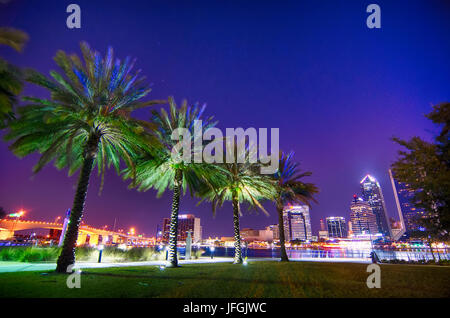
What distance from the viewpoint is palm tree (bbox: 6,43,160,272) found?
33.0 ft

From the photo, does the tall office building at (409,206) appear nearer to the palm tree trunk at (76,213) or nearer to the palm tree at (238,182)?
the palm tree at (238,182)

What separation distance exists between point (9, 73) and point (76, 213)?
6.60m

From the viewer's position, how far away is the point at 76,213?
33.6ft

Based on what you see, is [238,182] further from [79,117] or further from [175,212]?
[79,117]

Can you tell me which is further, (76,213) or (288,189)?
(288,189)

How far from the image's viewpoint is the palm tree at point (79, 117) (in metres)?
10.1

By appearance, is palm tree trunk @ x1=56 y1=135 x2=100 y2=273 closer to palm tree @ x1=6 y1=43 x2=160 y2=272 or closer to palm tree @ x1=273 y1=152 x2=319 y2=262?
palm tree @ x1=6 y1=43 x2=160 y2=272

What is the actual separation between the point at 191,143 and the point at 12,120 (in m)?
9.76

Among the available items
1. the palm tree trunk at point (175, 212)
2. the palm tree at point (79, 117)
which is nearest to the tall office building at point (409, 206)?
the palm tree trunk at point (175, 212)

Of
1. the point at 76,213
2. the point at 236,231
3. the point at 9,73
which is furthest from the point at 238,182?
the point at 9,73

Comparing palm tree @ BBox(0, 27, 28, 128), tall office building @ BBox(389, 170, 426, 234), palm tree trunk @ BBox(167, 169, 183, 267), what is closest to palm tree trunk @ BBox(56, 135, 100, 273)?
palm tree @ BBox(0, 27, 28, 128)

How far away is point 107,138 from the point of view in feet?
43.5

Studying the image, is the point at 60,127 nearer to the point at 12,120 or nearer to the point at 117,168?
the point at 12,120
